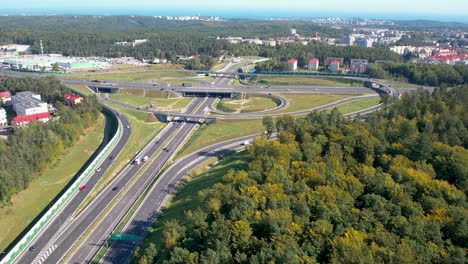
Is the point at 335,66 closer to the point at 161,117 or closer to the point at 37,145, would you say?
the point at 161,117

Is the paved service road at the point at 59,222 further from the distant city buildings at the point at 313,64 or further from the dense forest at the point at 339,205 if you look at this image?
the distant city buildings at the point at 313,64

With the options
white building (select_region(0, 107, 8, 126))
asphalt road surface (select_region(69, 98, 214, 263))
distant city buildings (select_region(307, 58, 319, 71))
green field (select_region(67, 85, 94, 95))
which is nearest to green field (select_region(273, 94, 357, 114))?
asphalt road surface (select_region(69, 98, 214, 263))

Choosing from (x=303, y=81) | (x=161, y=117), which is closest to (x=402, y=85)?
(x=303, y=81)

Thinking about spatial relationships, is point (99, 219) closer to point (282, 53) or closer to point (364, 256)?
point (364, 256)

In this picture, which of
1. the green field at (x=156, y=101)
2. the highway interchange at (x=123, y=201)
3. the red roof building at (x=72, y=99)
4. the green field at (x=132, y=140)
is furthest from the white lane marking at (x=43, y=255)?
the red roof building at (x=72, y=99)

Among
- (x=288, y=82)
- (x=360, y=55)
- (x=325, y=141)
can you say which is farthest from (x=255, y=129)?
(x=360, y=55)

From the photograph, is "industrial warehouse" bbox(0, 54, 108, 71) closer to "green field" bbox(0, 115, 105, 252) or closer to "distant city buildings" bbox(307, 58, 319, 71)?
"green field" bbox(0, 115, 105, 252)
